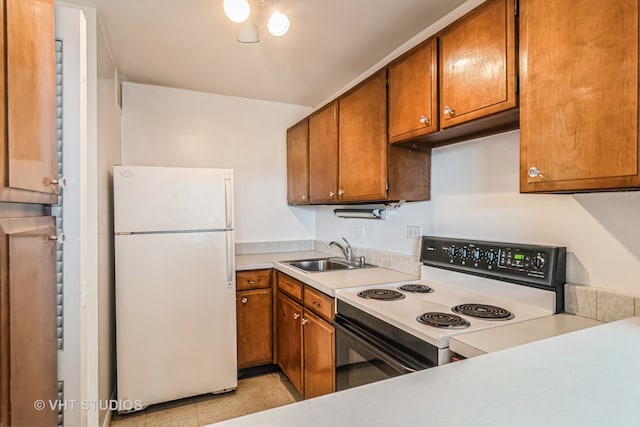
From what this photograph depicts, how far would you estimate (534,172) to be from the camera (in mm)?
1190

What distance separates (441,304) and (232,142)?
2.48 m

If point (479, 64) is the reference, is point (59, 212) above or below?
below

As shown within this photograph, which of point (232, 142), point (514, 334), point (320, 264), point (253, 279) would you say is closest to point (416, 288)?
point (514, 334)

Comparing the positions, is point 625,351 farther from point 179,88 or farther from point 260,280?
point 179,88

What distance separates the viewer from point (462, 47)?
1488 millimetres

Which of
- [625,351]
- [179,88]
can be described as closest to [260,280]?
[179,88]

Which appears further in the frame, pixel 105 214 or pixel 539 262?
pixel 105 214

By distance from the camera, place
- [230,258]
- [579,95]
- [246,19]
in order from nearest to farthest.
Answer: [579,95] < [246,19] < [230,258]

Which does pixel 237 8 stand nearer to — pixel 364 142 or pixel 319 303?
pixel 364 142

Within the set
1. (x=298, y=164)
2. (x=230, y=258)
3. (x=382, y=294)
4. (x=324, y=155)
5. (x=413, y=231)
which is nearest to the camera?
Result: (x=382, y=294)

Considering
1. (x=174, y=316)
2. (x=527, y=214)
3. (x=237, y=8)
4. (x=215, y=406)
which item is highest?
(x=237, y=8)

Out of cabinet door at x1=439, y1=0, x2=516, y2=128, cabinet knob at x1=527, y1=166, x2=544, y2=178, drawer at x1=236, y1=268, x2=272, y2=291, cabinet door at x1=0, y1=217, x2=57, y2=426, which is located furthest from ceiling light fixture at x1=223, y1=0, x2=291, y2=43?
drawer at x1=236, y1=268, x2=272, y2=291

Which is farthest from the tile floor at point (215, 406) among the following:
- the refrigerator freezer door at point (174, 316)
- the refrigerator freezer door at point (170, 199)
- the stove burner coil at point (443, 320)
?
the stove burner coil at point (443, 320)

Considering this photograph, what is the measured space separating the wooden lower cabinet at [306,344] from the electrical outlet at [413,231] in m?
0.73
